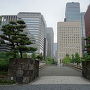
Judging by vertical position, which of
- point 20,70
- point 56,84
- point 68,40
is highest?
point 68,40

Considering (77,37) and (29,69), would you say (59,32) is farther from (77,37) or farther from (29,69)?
(29,69)

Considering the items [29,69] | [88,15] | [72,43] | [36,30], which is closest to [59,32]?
[72,43]

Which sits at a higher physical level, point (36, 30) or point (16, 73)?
point (36, 30)

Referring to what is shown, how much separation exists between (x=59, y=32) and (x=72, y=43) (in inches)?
785

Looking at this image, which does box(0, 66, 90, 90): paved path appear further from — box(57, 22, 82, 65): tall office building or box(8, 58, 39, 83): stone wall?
box(57, 22, 82, 65): tall office building

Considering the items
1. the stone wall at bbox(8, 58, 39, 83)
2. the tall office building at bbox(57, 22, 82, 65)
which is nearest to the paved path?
the stone wall at bbox(8, 58, 39, 83)

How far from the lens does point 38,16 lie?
12962 centimetres

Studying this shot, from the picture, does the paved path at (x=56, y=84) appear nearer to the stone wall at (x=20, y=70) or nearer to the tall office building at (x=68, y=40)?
the stone wall at (x=20, y=70)

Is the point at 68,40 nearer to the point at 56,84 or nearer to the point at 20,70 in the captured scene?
the point at 20,70

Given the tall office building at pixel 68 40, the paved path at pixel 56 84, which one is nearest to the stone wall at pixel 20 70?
the paved path at pixel 56 84

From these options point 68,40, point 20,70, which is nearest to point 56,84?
point 20,70

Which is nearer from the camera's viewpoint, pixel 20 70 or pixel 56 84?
pixel 56 84

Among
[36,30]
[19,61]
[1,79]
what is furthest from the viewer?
[36,30]

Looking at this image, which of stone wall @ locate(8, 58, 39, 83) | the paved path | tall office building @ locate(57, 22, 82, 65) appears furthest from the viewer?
tall office building @ locate(57, 22, 82, 65)
